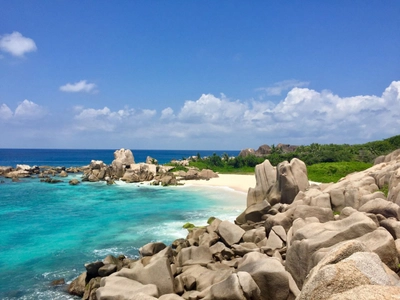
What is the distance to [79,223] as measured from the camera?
3145cm

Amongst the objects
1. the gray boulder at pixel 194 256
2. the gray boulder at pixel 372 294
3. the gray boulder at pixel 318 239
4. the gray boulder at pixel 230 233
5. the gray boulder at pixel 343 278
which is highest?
the gray boulder at pixel 372 294

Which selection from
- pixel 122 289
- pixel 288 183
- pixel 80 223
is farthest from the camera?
pixel 80 223

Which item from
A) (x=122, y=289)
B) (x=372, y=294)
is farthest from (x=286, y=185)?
(x=372, y=294)

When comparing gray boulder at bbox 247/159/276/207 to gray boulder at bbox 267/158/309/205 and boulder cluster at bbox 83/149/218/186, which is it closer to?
gray boulder at bbox 267/158/309/205

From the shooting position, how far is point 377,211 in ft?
48.9

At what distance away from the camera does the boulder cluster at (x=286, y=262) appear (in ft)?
17.7

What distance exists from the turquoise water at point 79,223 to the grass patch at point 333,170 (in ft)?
50.6

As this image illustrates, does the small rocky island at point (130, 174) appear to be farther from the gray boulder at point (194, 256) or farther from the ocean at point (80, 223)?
the gray boulder at point (194, 256)

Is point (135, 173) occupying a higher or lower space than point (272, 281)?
lower

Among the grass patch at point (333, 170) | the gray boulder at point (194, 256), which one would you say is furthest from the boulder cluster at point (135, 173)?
the gray boulder at point (194, 256)

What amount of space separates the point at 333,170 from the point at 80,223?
136 ft

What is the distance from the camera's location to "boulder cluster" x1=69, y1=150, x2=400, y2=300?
212 inches

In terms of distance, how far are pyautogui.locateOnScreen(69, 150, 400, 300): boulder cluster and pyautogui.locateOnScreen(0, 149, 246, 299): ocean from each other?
3.67 meters

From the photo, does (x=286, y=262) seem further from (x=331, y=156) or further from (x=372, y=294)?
(x=331, y=156)
